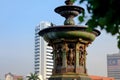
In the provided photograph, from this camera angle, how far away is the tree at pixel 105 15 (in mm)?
5027

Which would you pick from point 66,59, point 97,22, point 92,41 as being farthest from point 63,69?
point 97,22

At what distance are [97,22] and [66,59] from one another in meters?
11.2

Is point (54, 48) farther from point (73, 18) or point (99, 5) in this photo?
point (99, 5)

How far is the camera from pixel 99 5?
16.8 feet

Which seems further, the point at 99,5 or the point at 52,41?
the point at 52,41

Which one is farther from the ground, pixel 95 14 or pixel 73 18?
pixel 73 18

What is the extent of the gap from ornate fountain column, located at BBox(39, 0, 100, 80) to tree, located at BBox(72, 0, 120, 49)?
10.6 m

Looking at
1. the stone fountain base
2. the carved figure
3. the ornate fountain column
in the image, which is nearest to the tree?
the ornate fountain column

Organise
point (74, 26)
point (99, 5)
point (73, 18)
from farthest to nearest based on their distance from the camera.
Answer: point (73, 18) → point (74, 26) → point (99, 5)

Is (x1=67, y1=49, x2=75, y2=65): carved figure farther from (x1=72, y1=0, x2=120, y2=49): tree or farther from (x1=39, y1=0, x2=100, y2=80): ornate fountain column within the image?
(x1=72, y1=0, x2=120, y2=49): tree

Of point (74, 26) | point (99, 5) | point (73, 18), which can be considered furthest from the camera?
point (73, 18)

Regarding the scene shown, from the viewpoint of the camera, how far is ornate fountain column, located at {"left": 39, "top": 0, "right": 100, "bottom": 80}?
52.7 feet

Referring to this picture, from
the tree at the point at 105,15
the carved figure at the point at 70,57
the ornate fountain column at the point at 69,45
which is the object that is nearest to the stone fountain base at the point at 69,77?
the ornate fountain column at the point at 69,45

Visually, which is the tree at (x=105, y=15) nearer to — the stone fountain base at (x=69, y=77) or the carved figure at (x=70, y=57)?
the stone fountain base at (x=69, y=77)
